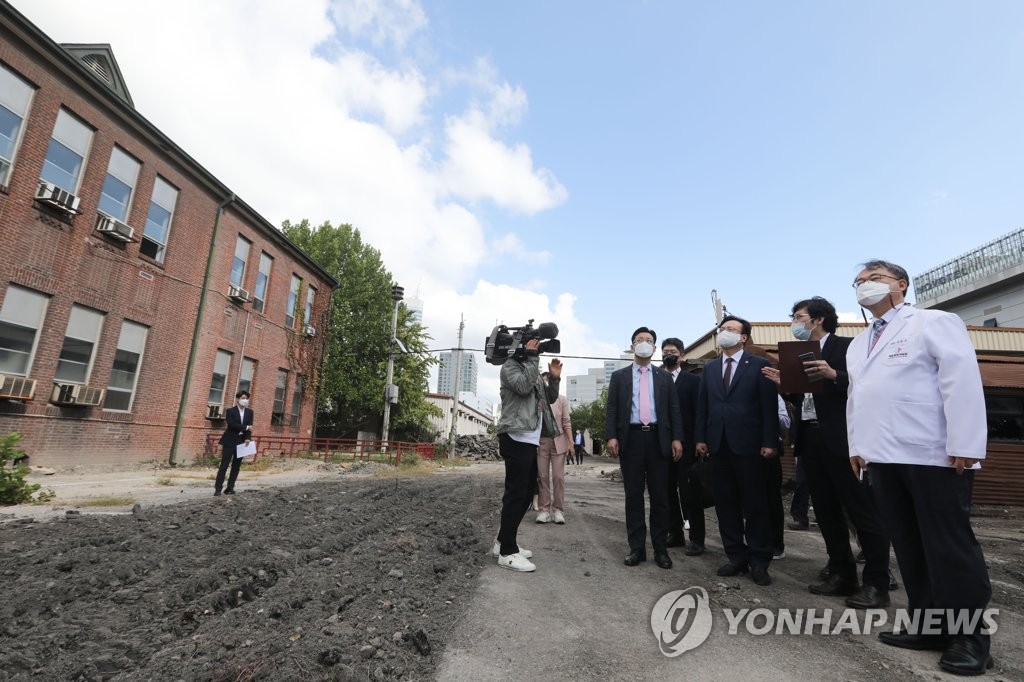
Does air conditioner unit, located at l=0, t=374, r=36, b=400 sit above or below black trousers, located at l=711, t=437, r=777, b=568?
above

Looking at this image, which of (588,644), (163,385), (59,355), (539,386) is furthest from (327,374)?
(588,644)

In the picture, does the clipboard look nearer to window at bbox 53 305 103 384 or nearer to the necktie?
the necktie

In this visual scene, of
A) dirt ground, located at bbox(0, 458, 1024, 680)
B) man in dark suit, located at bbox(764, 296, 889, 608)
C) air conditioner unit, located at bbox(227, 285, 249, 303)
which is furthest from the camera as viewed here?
air conditioner unit, located at bbox(227, 285, 249, 303)

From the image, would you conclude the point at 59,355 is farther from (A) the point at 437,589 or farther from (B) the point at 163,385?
(A) the point at 437,589

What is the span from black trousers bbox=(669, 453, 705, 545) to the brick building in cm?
1355

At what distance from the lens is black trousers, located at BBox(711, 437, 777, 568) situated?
3.82 m

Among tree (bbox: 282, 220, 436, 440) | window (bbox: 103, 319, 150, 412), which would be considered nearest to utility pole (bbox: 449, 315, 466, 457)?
tree (bbox: 282, 220, 436, 440)

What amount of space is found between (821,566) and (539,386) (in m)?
3.04

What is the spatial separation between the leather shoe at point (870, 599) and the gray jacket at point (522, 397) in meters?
2.33

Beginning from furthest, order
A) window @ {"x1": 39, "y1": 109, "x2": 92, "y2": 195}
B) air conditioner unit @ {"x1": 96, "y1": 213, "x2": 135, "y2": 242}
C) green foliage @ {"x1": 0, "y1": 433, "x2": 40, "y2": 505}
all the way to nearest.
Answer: air conditioner unit @ {"x1": 96, "y1": 213, "x2": 135, "y2": 242} < window @ {"x1": 39, "y1": 109, "x2": 92, "y2": 195} < green foliage @ {"x1": 0, "y1": 433, "x2": 40, "y2": 505}

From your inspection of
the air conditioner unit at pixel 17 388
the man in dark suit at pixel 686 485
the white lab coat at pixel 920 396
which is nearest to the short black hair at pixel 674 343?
the man in dark suit at pixel 686 485

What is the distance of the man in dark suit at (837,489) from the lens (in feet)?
10.9

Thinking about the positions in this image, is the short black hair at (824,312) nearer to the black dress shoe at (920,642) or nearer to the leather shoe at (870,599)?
the leather shoe at (870,599)

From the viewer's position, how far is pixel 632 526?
429 centimetres
